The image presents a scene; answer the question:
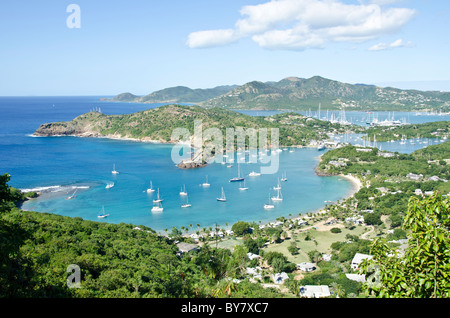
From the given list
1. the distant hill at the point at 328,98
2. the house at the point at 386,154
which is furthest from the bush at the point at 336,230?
the distant hill at the point at 328,98

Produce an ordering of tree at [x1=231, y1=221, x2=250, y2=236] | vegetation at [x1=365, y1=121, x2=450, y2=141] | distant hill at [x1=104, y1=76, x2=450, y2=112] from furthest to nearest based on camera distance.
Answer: distant hill at [x1=104, y1=76, x2=450, y2=112] → vegetation at [x1=365, y1=121, x2=450, y2=141] → tree at [x1=231, y1=221, x2=250, y2=236]

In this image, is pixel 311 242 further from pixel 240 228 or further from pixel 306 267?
pixel 240 228

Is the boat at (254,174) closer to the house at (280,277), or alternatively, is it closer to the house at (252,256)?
the house at (252,256)

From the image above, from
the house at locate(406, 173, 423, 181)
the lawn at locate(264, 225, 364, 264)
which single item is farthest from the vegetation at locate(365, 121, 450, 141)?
the lawn at locate(264, 225, 364, 264)

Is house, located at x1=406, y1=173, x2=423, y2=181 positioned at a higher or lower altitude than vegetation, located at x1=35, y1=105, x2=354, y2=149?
lower

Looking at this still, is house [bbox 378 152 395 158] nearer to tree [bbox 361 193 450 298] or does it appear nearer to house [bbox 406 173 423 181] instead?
house [bbox 406 173 423 181]

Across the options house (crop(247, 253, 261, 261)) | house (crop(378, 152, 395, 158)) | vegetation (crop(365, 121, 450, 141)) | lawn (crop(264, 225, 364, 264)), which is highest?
vegetation (crop(365, 121, 450, 141))
